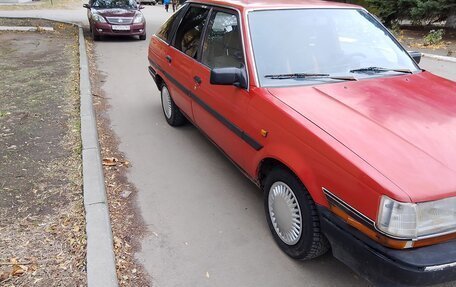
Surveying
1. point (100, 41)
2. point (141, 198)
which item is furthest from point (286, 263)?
point (100, 41)

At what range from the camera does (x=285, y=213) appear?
3.07 metres

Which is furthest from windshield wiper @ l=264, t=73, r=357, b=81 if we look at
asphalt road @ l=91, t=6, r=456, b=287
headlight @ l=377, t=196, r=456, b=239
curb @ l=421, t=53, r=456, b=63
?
curb @ l=421, t=53, r=456, b=63

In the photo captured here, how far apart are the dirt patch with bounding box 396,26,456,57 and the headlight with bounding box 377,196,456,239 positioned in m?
10.4

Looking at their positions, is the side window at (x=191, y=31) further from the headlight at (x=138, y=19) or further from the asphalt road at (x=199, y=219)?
the headlight at (x=138, y=19)

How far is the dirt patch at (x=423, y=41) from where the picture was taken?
11.9m

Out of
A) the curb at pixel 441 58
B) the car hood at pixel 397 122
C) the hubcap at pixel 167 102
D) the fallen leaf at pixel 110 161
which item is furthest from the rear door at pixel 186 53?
the curb at pixel 441 58

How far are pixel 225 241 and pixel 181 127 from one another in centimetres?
271

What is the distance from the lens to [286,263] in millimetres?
3125

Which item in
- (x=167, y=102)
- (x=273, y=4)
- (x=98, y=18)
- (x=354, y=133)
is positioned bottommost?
(x=167, y=102)

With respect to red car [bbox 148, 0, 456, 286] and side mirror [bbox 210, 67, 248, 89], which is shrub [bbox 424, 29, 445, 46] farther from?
side mirror [bbox 210, 67, 248, 89]

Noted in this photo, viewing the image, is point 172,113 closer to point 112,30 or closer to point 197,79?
point 197,79

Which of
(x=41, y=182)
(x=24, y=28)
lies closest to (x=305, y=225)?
(x=41, y=182)

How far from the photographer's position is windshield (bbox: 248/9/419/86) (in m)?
3.49

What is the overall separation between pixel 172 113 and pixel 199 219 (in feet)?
7.58
